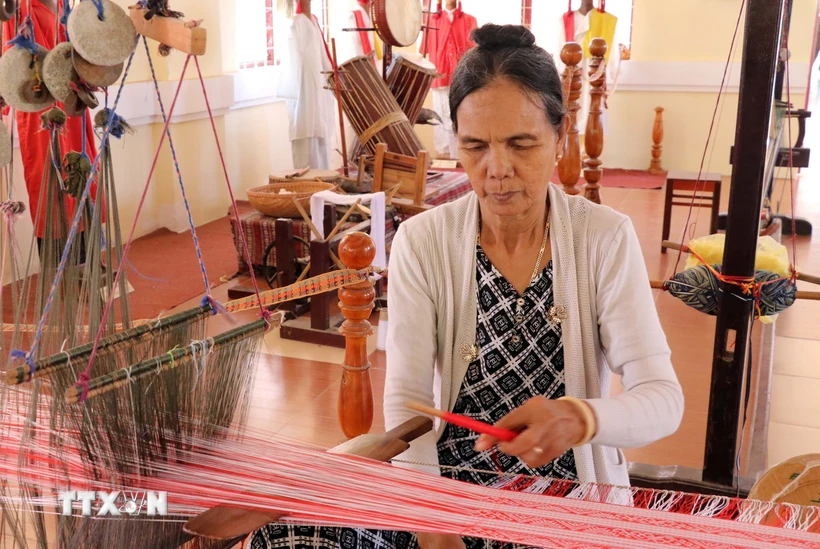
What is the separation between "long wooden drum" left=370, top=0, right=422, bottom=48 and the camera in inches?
212

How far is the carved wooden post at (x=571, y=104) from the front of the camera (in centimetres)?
404

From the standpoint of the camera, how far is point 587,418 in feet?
4.40

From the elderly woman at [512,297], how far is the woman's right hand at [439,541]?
4 cm

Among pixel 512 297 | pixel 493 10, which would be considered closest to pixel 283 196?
pixel 512 297

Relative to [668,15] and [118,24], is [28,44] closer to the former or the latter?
[118,24]

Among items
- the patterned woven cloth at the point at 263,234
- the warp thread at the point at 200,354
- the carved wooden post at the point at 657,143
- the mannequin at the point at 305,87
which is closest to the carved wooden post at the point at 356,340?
the warp thread at the point at 200,354

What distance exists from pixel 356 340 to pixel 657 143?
7.06 m

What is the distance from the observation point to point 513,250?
1712 mm

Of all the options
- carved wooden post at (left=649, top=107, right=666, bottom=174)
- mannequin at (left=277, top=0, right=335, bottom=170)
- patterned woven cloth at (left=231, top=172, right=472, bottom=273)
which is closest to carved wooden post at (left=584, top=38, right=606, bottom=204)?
patterned woven cloth at (left=231, top=172, right=472, bottom=273)

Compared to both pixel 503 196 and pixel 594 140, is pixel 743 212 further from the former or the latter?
pixel 594 140

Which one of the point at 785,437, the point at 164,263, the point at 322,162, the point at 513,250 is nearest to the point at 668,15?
the point at 322,162

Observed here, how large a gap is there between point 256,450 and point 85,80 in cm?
63

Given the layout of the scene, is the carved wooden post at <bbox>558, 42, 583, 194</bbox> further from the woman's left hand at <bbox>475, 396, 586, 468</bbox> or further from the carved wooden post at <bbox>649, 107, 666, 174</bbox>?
the carved wooden post at <bbox>649, 107, 666, 174</bbox>

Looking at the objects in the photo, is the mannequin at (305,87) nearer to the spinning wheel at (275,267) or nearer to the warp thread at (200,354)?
the spinning wheel at (275,267)
